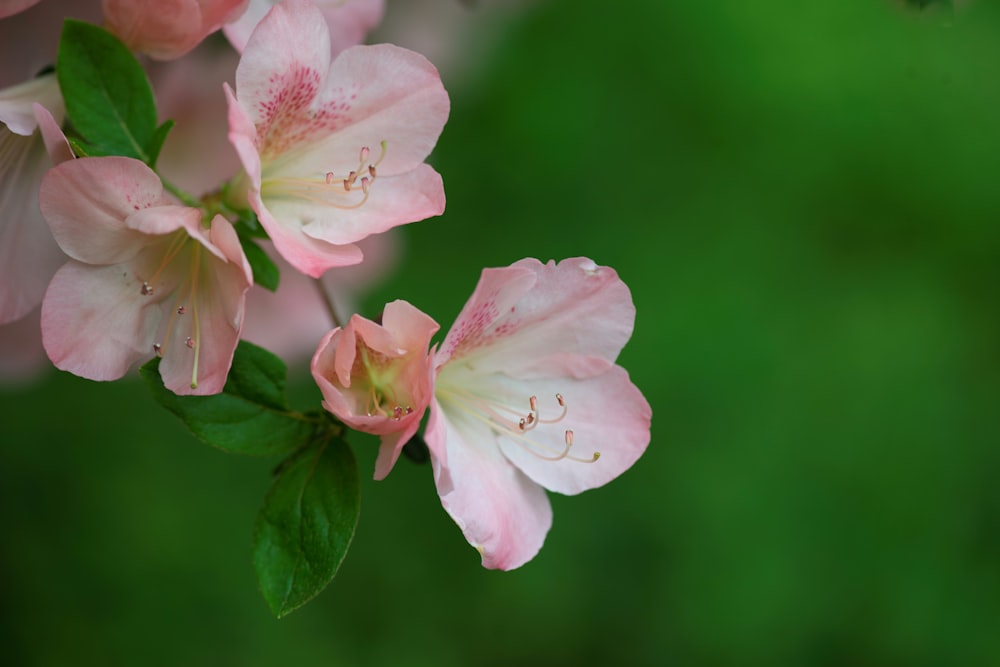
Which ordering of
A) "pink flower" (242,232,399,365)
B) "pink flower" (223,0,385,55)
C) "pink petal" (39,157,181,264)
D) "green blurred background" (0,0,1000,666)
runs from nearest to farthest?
"pink petal" (39,157,181,264)
"pink flower" (223,0,385,55)
"pink flower" (242,232,399,365)
"green blurred background" (0,0,1000,666)

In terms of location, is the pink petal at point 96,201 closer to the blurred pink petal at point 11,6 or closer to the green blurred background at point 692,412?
the blurred pink petal at point 11,6

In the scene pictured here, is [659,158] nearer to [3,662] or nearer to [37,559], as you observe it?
[37,559]

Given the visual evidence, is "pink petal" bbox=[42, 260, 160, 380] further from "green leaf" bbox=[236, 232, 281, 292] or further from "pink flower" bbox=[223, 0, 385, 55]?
"pink flower" bbox=[223, 0, 385, 55]

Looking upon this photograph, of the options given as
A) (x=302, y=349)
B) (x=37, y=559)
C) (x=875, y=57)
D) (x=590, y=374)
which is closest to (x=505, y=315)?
(x=590, y=374)

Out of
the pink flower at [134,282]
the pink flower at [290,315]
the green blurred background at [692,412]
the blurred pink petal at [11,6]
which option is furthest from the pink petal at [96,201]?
the green blurred background at [692,412]

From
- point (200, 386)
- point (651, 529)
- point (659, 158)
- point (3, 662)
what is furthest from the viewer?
point (659, 158)

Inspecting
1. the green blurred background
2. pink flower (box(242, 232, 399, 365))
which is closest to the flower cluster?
pink flower (box(242, 232, 399, 365))

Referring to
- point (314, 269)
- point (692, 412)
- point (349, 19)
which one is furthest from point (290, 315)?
point (692, 412)

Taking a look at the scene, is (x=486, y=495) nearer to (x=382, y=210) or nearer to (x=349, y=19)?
(x=382, y=210)

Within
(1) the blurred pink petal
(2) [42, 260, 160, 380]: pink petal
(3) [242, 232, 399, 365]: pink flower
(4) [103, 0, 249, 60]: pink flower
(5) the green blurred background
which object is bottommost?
(5) the green blurred background
